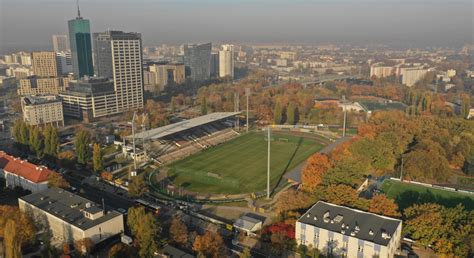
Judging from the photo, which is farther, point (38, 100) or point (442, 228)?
point (38, 100)

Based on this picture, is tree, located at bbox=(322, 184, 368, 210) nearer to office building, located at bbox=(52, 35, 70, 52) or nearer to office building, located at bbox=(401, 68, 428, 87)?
office building, located at bbox=(401, 68, 428, 87)

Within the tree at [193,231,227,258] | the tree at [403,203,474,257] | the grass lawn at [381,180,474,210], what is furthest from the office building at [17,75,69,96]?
the tree at [403,203,474,257]

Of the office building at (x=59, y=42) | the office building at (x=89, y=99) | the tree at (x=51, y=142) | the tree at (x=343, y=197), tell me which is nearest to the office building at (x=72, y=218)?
the tree at (x=51, y=142)

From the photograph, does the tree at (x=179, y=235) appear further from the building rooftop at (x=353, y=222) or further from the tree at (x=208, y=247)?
the building rooftop at (x=353, y=222)

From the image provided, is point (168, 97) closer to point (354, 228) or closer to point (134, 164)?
point (134, 164)

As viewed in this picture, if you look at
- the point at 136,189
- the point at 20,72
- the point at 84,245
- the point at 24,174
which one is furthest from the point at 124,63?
the point at 20,72

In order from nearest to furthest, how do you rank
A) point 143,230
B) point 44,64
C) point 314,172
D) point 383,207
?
point 143,230 < point 383,207 < point 314,172 < point 44,64

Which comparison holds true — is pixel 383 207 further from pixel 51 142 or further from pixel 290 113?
pixel 290 113

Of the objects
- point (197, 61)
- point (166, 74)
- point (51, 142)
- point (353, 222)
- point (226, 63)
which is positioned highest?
point (197, 61)

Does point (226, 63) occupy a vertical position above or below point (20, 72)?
above
